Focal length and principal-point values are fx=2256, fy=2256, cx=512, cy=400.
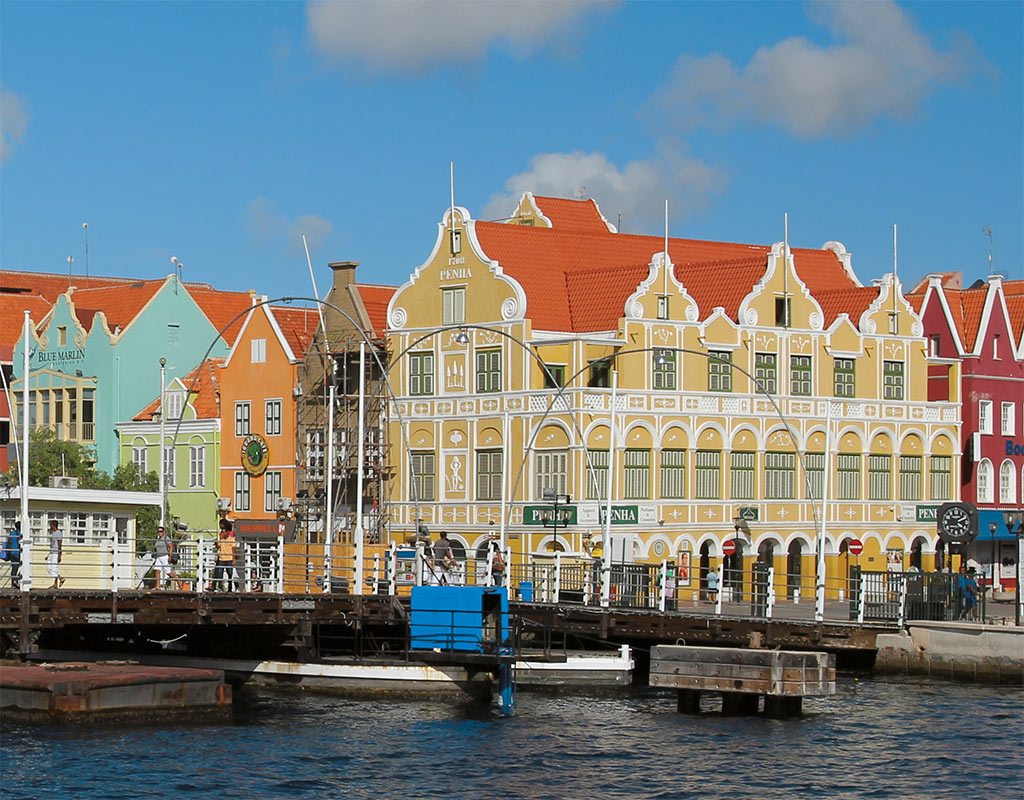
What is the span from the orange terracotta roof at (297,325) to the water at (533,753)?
112 feet

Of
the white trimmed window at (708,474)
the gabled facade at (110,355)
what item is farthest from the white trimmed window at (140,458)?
the white trimmed window at (708,474)

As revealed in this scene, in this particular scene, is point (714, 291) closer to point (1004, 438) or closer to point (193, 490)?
point (1004, 438)

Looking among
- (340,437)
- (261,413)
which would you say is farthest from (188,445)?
(340,437)

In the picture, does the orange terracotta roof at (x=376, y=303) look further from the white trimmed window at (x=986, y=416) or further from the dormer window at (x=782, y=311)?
the white trimmed window at (x=986, y=416)

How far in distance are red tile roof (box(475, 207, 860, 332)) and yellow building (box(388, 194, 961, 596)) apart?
3.7 inches

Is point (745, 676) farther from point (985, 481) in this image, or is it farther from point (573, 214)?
point (573, 214)

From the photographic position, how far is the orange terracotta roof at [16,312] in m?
100

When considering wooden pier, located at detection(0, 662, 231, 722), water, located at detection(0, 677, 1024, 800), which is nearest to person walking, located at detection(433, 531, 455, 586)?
water, located at detection(0, 677, 1024, 800)

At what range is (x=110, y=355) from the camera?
93.8 m

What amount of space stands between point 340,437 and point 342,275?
6278mm

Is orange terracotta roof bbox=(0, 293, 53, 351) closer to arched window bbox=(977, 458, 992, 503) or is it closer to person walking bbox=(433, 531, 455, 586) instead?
person walking bbox=(433, 531, 455, 586)

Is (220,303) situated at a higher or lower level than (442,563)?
higher

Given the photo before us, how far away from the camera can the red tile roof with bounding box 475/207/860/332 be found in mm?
78500

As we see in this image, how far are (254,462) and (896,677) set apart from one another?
3481 cm
